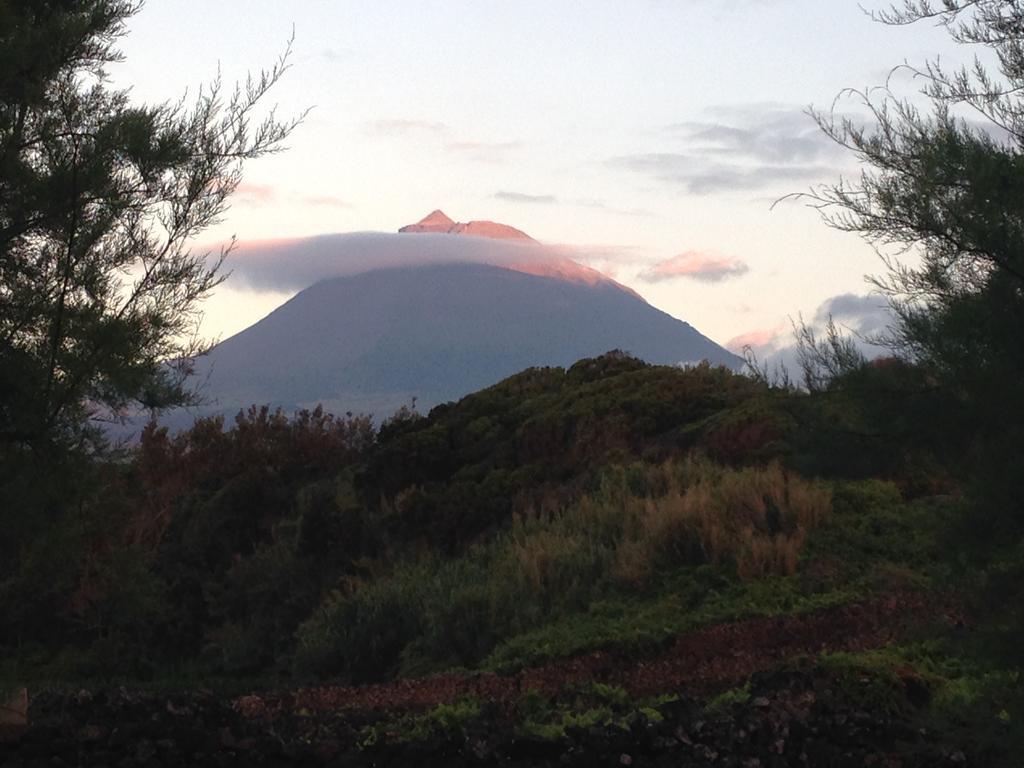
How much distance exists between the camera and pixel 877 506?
1305 cm

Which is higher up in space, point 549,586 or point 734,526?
point 734,526

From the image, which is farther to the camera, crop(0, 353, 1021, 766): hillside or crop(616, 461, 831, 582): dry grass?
crop(616, 461, 831, 582): dry grass

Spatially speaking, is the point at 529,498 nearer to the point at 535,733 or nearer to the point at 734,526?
the point at 734,526

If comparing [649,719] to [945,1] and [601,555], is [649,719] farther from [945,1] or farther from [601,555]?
[601,555]

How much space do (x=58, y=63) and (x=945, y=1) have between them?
18.8ft

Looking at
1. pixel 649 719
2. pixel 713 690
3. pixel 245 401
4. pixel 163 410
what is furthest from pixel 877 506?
pixel 245 401

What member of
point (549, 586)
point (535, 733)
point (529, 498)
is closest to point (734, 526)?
point (549, 586)

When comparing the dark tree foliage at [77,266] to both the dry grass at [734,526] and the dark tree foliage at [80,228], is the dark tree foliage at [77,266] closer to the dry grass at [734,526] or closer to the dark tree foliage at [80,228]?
the dark tree foliage at [80,228]

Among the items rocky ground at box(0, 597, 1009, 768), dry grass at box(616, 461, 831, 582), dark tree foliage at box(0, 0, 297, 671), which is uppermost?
dark tree foliage at box(0, 0, 297, 671)

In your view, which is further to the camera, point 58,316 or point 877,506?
point 877,506

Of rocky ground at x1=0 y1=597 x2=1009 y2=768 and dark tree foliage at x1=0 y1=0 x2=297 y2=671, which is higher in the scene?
dark tree foliage at x1=0 y1=0 x2=297 y2=671

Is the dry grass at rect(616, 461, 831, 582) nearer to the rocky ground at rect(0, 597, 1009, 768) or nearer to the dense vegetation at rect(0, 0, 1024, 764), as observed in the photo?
the dense vegetation at rect(0, 0, 1024, 764)

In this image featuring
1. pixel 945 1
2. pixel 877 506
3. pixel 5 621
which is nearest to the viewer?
pixel 945 1

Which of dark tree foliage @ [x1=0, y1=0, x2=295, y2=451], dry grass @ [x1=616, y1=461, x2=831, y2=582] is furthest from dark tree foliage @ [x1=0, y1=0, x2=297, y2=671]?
dry grass @ [x1=616, y1=461, x2=831, y2=582]
